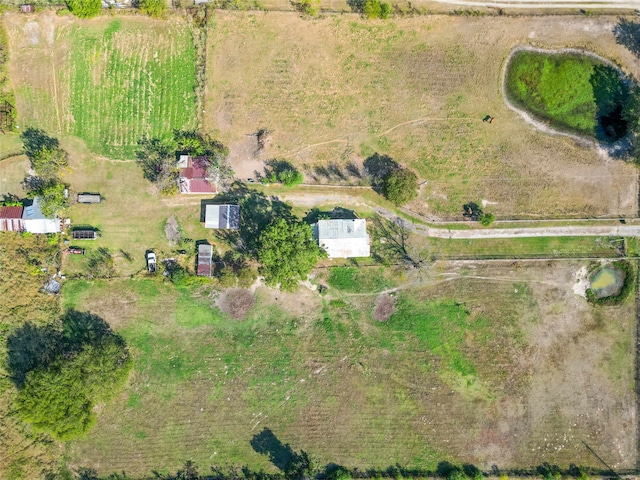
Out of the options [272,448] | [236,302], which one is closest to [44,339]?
[236,302]

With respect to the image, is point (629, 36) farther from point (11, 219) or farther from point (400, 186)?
point (11, 219)

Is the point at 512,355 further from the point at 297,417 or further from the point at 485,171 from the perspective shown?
the point at 297,417

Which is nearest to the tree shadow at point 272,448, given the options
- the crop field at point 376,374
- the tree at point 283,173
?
the crop field at point 376,374

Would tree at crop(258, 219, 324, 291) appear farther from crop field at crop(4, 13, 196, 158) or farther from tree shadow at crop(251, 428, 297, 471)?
tree shadow at crop(251, 428, 297, 471)

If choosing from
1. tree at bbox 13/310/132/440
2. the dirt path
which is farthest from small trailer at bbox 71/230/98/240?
the dirt path

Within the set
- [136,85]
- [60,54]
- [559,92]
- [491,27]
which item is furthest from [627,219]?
[60,54]
